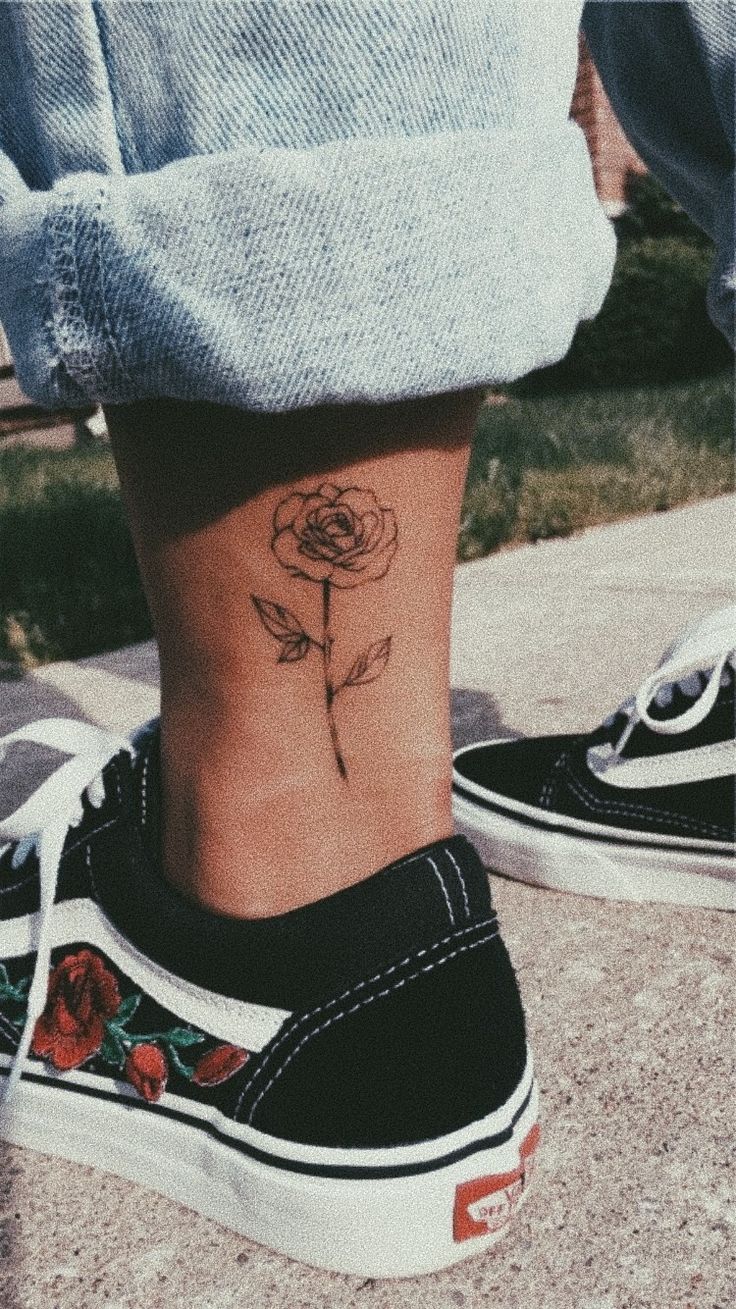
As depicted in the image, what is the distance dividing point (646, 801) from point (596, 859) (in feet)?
0.30

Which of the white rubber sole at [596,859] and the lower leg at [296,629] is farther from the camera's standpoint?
the white rubber sole at [596,859]

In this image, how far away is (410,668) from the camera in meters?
0.98

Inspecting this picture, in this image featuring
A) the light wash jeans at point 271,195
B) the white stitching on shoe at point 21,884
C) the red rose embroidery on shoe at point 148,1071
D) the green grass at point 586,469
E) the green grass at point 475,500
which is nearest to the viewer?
the light wash jeans at point 271,195

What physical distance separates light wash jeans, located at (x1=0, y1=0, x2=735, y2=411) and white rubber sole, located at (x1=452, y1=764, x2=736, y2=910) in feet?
2.46

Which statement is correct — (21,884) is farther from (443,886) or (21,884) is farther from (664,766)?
(664,766)

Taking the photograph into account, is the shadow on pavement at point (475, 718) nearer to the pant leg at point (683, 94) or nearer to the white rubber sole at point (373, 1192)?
the pant leg at point (683, 94)

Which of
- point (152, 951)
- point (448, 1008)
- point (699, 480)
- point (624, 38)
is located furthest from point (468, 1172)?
point (699, 480)

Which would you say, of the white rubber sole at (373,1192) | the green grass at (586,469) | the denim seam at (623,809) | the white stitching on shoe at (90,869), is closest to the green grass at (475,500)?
the green grass at (586,469)

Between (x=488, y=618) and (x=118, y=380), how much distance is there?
6.57ft

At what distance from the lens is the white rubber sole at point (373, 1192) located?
87 centimetres

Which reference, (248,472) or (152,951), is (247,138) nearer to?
(248,472)

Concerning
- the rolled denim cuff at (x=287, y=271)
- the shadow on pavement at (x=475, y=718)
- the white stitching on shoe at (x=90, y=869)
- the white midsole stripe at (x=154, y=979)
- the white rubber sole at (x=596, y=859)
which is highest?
the rolled denim cuff at (x=287, y=271)

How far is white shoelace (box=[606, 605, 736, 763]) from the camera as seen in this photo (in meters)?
1.36

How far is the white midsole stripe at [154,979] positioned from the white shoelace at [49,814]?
0.02 m
